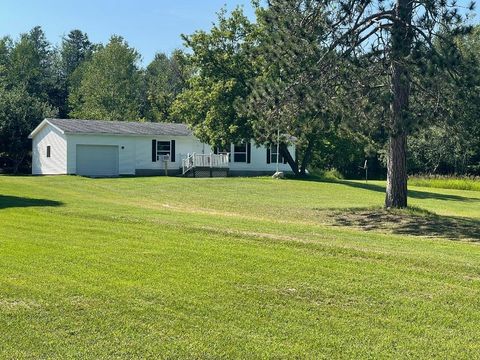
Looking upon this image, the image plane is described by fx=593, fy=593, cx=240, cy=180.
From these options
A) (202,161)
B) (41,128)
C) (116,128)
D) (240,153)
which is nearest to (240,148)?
(240,153)

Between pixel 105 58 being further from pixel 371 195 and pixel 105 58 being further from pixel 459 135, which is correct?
pixel 459 135

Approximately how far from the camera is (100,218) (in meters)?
13.5

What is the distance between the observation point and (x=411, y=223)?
16.1m

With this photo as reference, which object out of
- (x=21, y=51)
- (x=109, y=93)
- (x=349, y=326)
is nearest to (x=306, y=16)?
(x=349, y=326)

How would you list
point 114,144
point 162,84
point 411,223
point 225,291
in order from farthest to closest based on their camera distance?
point 162,84
point 114,144
point 411,223
point 225,291

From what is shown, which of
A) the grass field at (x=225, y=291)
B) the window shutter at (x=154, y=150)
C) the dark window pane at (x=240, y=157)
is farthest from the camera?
the dark window pane at (x=240, y=157)

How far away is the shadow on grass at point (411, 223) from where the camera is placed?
→ 1470 cm

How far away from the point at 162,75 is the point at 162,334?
71.3 metres

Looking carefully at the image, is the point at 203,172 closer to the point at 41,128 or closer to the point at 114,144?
the point at 114,144

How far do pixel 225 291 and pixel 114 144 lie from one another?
98.5 feet

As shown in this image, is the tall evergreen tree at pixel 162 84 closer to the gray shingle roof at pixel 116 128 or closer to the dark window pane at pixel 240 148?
the gray shingle roof at pixel 116 128

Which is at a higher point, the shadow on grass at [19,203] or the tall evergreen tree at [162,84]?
the tall evergreen tree at [162,84]

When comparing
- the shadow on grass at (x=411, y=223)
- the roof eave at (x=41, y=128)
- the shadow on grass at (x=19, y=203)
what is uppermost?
the roof eave at (x=41, y=128)

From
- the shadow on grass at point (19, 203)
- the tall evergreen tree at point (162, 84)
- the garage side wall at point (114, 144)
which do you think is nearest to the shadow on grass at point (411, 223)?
the shadow on grass at point (19, 203)
